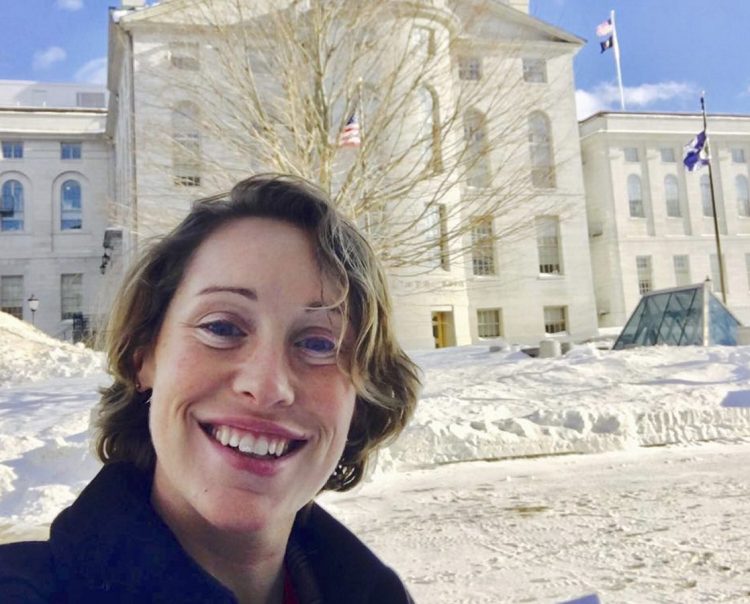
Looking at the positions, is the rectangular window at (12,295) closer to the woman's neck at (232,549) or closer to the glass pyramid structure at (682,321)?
the glass pyramid structure at (682,321)

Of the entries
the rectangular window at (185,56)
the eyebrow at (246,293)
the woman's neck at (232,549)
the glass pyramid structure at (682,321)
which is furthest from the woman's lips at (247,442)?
the glass pyramid structure at (682,321)

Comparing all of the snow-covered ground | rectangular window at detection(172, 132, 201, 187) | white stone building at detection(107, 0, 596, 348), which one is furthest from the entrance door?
rectangular window at detection(172, 132, 201, 187)

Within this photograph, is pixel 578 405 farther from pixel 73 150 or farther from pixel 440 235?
pixel 73 150

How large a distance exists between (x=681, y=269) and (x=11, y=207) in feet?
134

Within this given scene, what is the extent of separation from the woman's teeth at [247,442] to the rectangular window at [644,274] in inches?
1656

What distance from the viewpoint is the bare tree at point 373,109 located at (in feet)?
40.7

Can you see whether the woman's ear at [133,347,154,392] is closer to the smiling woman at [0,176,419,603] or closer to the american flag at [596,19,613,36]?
the smiling woman at [0,176,419,603]

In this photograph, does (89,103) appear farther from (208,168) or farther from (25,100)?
(208,168)

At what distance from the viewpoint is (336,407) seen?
1.37 meters

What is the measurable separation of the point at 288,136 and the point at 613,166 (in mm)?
32035

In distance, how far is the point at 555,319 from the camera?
34.5 metres

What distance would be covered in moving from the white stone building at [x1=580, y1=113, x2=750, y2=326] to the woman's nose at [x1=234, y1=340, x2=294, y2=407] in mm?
40725

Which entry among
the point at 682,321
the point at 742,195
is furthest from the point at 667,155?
the point at 682,321

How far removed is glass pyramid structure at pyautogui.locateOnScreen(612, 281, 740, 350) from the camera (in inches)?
626
